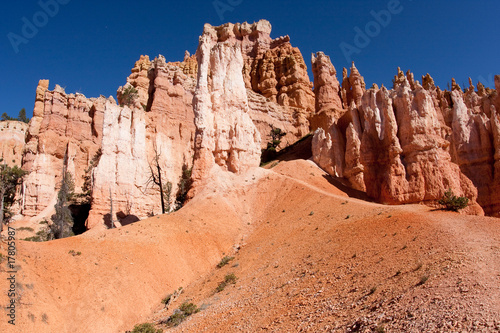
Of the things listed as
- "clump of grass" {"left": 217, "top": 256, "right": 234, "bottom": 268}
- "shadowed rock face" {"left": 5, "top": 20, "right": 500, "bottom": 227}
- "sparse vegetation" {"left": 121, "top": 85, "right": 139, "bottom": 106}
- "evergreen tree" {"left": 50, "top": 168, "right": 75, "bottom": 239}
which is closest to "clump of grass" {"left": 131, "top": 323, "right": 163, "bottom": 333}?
"clump of grass" {"left": 217, "top": 256, "right": 234, "bottom": 268}

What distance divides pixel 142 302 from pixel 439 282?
11.9 metres

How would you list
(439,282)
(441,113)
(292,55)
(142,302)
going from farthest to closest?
1. (292,55)
2. (441,113)
3. (142,302)
4. (439,282)

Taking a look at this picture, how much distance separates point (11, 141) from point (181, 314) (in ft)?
188

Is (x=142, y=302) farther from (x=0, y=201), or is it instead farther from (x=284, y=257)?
(x=0, y=201)

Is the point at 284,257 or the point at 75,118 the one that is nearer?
the point at 284,257

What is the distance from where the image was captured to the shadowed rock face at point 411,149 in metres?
23.8

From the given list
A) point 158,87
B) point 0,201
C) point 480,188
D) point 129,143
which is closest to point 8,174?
point 0,201

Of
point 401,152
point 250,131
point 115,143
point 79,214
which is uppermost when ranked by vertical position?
point 115,143

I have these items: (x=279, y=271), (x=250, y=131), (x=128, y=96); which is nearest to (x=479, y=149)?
(x=250, y=131)

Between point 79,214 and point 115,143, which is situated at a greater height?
point 115,143

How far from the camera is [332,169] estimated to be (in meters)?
32.2

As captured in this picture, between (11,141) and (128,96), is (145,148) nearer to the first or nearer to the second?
(128,96)

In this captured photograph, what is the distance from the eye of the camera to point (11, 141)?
188ft

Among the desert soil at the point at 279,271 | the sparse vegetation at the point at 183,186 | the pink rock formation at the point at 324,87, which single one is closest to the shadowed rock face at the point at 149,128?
the sparse vegetation at the point at 183,186
